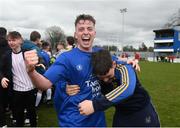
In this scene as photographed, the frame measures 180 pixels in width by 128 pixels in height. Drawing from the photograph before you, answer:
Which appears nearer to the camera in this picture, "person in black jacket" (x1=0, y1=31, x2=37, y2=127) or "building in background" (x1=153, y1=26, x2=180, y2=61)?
"person in black jacket" (x1=0, y1=31, x2=37, y2=127)

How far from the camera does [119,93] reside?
3.29m

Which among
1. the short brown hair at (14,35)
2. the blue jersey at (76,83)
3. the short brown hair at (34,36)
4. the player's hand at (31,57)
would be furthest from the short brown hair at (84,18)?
the short brown hair at (34,36)

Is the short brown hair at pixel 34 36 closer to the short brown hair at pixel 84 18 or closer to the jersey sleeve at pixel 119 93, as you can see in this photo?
the short brown hair at pixel 84 18

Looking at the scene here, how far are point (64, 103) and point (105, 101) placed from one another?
0.61 metres

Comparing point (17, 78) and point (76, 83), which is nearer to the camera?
point (76, 83)

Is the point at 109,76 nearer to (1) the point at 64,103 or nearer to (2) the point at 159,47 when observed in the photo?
(1) the point at 64,103

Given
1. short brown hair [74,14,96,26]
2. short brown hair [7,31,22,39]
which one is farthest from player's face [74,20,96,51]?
short brown hair [7,31,22,39]

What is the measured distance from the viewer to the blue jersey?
3613 millimetres

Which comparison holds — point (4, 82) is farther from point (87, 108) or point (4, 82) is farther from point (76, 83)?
point (87, 108)

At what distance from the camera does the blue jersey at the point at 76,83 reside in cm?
361

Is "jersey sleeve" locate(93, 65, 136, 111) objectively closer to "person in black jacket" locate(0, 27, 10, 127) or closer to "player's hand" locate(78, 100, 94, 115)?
"player's hand" locate(78, 100, 94, 115)

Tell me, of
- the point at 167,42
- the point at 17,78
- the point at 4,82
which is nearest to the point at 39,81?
the point at 4,82

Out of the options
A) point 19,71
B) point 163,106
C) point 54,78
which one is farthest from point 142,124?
point 163,106

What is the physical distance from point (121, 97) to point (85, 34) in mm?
851
